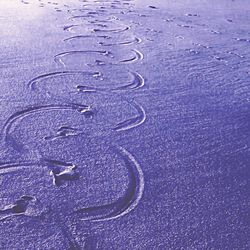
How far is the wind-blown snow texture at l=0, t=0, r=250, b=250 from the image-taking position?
91 centimetres

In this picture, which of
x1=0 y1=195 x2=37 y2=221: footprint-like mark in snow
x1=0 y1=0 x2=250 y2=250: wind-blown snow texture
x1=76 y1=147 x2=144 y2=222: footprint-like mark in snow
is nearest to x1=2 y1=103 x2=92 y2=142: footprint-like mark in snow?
x1=0 y1=0 x2=250 y2=250: wind-blown snow texture

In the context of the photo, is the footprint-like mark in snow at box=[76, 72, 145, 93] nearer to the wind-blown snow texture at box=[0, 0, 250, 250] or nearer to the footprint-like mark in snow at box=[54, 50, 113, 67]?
the wind-blown snow texture at box=[0, 0, 250, 250]

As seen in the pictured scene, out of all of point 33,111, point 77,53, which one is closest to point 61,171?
point 33,111

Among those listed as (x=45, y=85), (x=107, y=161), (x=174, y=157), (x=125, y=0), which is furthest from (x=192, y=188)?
(x=125, y=0)

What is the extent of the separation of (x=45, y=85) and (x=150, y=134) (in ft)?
1.91

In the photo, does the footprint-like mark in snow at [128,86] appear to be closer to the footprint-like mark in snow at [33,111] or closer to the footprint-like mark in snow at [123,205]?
the footprint-like mark in snow at [33,111]

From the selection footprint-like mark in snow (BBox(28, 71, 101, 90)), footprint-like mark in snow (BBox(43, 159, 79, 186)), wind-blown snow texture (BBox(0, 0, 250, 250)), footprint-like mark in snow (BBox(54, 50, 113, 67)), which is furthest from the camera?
footprint-like mark in snow (BBox(54, 50, 113, 67))

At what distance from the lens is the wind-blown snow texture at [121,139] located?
91 cm

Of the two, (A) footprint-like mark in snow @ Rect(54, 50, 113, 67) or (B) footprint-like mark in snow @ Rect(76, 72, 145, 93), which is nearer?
(B) footprint-like mark in snow @ Rect(76, 72, 145, 93)

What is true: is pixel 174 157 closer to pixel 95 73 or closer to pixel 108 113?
pixel 108 113

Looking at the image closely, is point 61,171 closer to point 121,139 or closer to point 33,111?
point 121,139

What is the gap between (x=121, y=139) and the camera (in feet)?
4.16

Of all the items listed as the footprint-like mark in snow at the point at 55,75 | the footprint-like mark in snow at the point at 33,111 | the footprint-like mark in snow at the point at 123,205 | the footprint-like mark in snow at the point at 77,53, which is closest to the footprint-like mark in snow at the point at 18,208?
the footprint-like mark in snow at the point at 123,205

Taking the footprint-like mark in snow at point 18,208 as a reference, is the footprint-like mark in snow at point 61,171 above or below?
above
